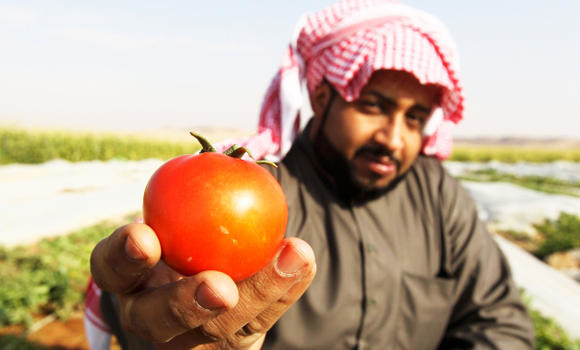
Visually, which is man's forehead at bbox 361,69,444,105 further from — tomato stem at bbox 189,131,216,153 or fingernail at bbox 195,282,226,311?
fingernail at bbox 195,282,226,311

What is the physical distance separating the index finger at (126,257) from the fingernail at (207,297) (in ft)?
0.38

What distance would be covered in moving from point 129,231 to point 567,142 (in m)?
122

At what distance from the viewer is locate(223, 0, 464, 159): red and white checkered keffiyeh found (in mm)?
1940

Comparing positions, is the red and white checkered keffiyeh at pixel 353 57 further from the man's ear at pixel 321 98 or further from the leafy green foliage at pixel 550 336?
the leafy green foliage at pixel 550 336

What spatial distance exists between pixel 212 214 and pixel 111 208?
7387 millimetres

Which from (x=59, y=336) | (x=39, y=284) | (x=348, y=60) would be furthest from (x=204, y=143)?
(x=39, y=284)

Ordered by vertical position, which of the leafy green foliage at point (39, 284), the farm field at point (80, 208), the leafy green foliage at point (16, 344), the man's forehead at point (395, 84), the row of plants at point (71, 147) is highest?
the man's forehead at point (395, 84)

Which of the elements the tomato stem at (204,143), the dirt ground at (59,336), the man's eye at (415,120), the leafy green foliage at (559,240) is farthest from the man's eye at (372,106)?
the leafy green foliage at (559,240)

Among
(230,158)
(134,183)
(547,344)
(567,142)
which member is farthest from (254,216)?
(567,142)

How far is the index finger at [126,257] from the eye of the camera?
86 centimetres

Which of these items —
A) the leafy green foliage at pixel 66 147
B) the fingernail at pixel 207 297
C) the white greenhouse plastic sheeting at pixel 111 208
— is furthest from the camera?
the leafy green foliage at pixel 66 147

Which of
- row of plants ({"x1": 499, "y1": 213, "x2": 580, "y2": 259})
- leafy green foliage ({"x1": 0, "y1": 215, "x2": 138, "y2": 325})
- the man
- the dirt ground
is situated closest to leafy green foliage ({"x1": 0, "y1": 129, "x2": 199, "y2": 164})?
leafy green foliage ({"x1": 0, "y1": 215, "x2": 138, "y2": 325})

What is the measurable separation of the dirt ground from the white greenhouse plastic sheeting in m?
1.89

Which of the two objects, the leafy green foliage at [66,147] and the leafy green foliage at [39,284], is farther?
the leafy green foliage at [66,147]
